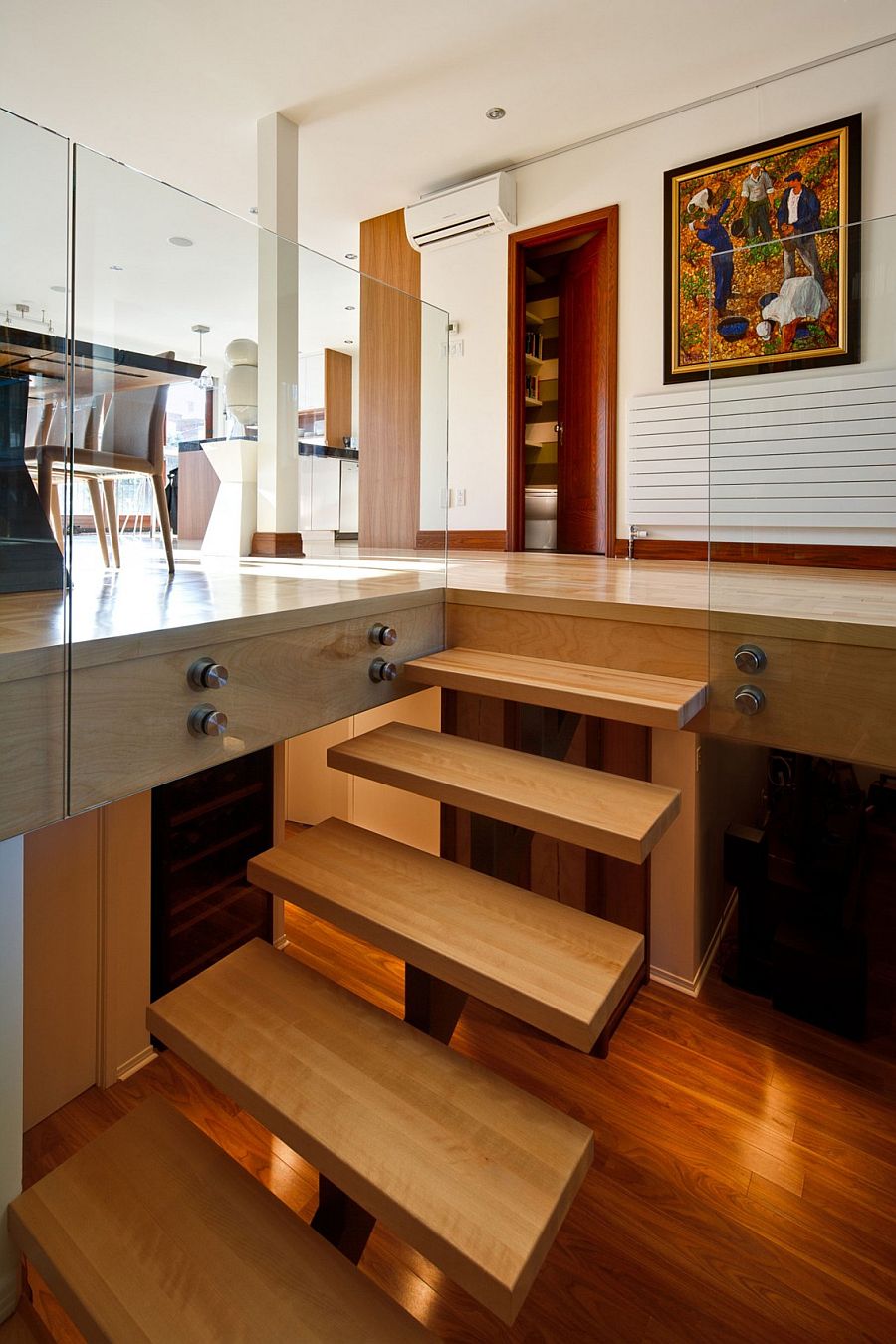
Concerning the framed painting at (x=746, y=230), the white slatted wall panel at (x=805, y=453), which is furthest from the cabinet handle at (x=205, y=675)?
the framed painting at (x=746, y=230)

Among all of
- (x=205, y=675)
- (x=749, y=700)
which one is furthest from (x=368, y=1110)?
(x=749, y=700)

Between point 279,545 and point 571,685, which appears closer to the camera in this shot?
point 571,685

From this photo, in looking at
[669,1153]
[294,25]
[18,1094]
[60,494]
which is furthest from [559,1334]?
[294,25]

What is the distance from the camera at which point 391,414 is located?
1915 millimetres

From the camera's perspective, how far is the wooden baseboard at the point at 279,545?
76.9 inches

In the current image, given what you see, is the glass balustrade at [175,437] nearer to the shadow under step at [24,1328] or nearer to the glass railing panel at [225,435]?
the glass railing panel at [225,435]

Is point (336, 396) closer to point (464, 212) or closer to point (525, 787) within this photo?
A: point (525, 787)

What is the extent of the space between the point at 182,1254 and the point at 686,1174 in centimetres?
113

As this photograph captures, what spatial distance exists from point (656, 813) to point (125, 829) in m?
1.37

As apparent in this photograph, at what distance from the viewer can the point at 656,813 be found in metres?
1.34

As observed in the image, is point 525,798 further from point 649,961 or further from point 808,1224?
point 649,961

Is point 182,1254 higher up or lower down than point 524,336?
lower down

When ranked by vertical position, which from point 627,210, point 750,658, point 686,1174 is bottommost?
point 686,1174

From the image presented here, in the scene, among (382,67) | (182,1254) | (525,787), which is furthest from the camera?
(382,67)
